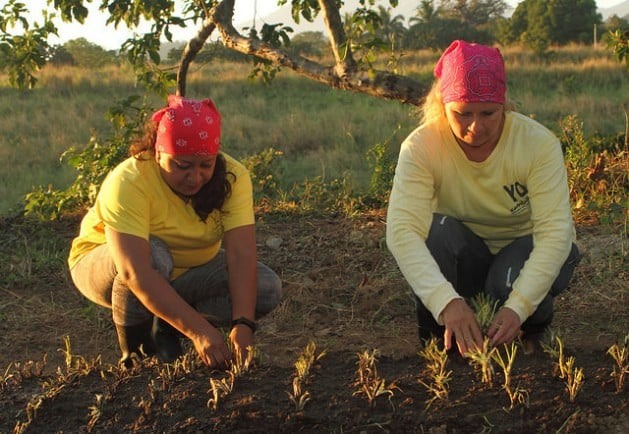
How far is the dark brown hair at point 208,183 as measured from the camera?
3.15 metres

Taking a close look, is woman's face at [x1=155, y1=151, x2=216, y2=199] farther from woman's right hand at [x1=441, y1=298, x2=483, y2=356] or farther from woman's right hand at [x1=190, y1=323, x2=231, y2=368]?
woman's right hand at [x1=441, y1=298, x2=483, y2=356]

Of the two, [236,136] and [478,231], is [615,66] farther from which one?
[478,231]

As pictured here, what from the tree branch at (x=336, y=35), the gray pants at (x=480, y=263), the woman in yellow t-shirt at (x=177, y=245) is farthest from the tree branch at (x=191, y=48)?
the gray pants at (x=480, y=263)

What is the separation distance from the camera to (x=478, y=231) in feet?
11.1

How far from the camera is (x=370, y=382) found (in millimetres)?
2674

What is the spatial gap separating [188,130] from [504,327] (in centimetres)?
126

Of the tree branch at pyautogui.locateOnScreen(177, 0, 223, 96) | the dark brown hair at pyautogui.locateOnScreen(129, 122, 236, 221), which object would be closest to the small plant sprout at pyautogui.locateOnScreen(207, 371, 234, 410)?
the dark brown hair at pyautogui.locateOnScreen(129, 122, 236, 221)

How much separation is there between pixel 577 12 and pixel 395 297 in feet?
113

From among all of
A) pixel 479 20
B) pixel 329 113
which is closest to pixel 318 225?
pixel 329 113

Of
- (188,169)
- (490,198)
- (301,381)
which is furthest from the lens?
(490,198)

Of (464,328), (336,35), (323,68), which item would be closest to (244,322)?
(464,328)

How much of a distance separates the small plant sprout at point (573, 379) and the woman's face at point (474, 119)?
795mm

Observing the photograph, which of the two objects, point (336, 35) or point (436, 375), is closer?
point (436, 375)

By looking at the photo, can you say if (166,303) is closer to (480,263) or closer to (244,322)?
(244,322)
